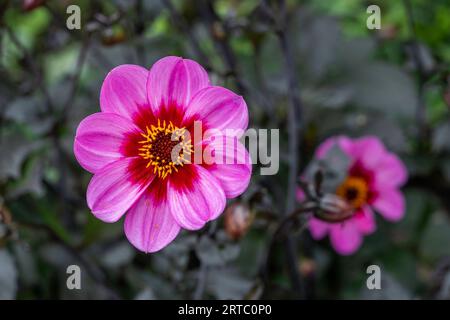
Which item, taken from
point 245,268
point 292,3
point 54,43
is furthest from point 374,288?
point 292,3

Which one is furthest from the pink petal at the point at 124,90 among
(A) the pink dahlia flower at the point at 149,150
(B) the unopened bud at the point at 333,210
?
(B) the unopened bud at the point at 333,210

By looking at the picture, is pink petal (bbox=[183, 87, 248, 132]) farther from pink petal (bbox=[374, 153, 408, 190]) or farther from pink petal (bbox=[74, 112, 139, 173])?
pink petal (bbox=[374, 153, 408, 190])

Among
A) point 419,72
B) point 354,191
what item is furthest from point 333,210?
point 419,72

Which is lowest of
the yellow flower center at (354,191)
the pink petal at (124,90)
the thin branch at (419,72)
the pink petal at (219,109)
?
the yellow flower center at (354,191)

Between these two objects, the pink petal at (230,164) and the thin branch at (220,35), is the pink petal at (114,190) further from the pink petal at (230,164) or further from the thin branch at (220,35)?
the thin branch at (220,35)

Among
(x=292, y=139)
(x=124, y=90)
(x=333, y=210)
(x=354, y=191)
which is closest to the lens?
(x=124, y=90)

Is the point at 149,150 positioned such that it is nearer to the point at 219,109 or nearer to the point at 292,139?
the point at 219,109
